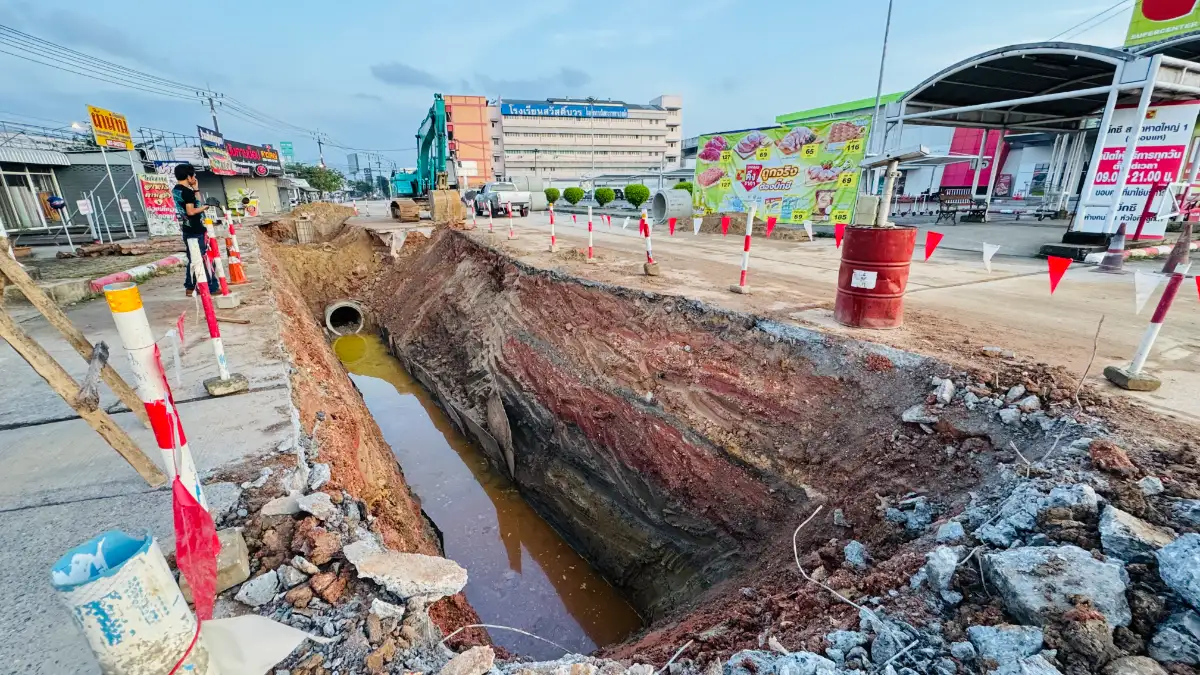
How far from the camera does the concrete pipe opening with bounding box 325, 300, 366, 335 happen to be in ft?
42.2

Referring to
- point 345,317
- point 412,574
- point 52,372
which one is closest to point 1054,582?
point 412,574

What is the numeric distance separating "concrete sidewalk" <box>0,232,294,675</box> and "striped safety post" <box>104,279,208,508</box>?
2.54 ft

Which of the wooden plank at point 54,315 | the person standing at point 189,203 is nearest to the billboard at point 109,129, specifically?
the person standing at point 189,203

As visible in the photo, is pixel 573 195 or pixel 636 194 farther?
pixel 573 195

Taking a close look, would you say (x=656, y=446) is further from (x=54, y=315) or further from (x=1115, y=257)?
(x=1115, y=257)

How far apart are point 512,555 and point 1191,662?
584cm

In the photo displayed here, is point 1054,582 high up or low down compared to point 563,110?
down

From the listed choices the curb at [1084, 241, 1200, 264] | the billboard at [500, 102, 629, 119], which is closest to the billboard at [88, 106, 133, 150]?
the curb at [1084, 241, 1200, 264]

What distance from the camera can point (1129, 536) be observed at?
2.11 m

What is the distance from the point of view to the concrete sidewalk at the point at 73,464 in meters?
2.02

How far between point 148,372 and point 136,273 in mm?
9242

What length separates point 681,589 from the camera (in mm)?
4926

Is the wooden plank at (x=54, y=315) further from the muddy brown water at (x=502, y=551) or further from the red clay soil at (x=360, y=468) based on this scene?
the muddy brown water at (x=502, y=551)

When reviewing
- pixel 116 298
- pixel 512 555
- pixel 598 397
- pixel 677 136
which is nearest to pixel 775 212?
pixel 598 397
